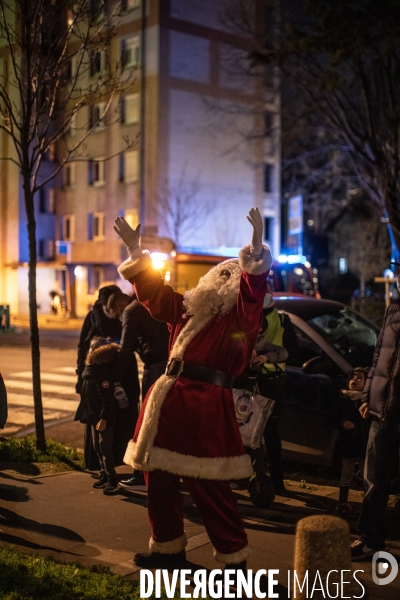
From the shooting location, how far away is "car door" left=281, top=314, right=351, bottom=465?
732cm

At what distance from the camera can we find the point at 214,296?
481cm

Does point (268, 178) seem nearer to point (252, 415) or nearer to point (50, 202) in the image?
point (50, 202)

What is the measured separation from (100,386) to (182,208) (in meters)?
29.4

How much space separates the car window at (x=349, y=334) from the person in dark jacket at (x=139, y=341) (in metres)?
1.82

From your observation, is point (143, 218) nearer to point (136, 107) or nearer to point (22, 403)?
point (136, 107)

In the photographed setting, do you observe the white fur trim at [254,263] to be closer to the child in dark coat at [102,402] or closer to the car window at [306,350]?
the child in dark coat at [102,402]

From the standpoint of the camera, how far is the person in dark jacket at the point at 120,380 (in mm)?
7188

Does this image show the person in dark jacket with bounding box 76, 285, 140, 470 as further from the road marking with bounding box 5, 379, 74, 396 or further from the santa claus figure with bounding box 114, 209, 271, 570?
the road marking with bounding box 5, 379, 74, 396

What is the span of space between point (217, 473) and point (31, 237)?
14.9ft

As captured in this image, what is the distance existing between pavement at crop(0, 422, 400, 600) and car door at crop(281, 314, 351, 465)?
322 millimetres

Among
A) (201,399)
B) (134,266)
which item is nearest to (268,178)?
(134,266)

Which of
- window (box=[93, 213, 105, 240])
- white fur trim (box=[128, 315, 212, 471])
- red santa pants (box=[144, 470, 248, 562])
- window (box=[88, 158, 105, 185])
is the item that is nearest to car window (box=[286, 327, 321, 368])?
white fur trim (box=[128, 315, 212, 471])

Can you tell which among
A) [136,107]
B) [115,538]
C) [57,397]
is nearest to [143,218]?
[136,107]

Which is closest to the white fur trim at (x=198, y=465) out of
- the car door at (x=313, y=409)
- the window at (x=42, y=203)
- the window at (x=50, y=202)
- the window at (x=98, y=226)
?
the car door at (x=313, y=409)
